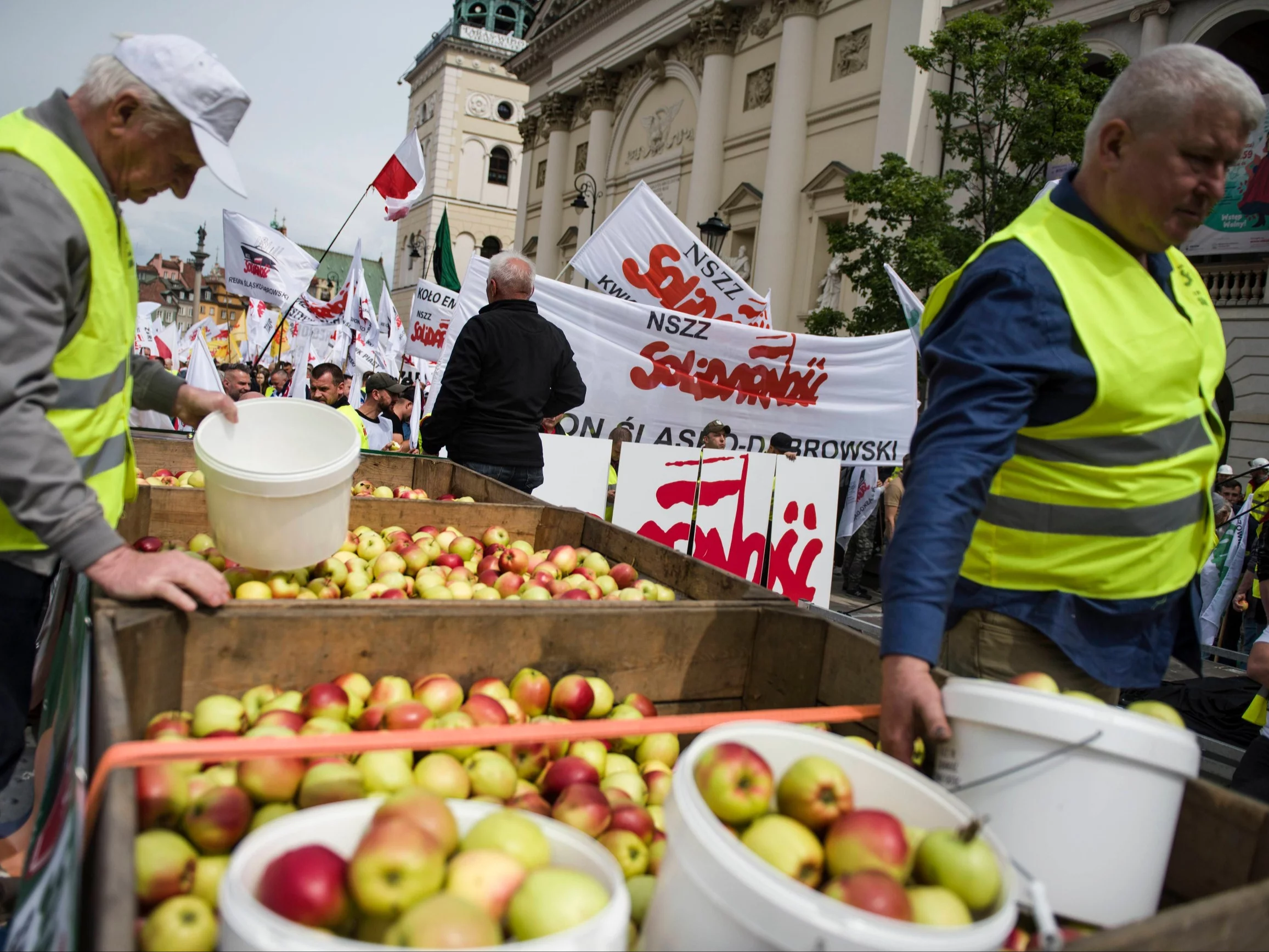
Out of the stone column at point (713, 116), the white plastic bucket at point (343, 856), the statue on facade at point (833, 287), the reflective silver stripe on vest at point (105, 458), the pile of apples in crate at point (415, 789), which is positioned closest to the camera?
the white plastic bucket at point (343, 856)

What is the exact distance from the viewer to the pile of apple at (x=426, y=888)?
114cm

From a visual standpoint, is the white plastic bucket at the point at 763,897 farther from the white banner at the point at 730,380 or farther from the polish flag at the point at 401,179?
the polish flag at the point at 401,179

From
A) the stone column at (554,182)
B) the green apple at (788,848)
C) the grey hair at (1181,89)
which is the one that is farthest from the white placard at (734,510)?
the stone column at (554,182)

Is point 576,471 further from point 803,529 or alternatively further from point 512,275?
point 512,275

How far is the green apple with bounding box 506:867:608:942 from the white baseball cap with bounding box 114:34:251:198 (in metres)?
1.74

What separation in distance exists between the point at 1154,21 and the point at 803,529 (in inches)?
683

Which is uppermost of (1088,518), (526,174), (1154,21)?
(526,174)

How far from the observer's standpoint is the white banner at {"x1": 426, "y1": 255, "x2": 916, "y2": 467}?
7305mm

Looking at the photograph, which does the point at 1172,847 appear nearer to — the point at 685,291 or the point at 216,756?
the point at 216,756

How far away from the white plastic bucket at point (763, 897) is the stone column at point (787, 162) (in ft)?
87.1

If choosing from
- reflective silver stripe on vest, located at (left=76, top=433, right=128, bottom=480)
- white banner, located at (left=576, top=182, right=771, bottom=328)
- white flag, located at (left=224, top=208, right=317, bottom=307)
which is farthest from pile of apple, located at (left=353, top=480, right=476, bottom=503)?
white flag, located at (left=224, top=208, right=317, bottom=307)

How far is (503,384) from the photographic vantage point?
512 cm

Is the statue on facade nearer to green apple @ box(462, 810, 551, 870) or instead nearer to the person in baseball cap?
the person in baseball cap

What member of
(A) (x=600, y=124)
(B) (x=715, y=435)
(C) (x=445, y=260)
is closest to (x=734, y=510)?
(B) (x=715, y=435)
